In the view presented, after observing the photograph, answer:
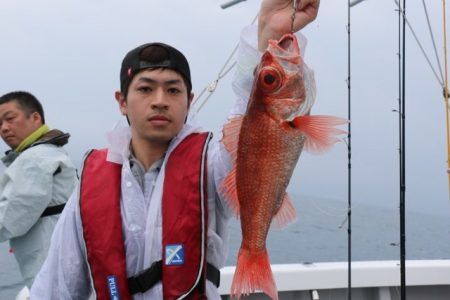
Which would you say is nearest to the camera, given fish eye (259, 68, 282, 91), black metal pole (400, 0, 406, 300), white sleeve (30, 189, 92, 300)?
fish eye (259, 68, 282, 91)

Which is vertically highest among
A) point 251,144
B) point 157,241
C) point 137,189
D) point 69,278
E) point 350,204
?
point 251,144

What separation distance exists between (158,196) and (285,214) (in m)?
0.75

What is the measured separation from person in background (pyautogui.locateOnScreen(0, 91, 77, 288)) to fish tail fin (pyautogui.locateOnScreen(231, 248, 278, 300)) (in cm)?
261

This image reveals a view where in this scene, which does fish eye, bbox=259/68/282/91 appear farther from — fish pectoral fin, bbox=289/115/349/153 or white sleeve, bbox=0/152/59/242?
white sleeve, bbox=0/152/59/242

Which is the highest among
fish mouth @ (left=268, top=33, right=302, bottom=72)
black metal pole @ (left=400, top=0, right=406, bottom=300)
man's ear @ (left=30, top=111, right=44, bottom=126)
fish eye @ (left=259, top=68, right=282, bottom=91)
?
fish mouth @ (left=268, top=33, right=302, bottom=72)

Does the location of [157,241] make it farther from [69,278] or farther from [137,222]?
[69,278]

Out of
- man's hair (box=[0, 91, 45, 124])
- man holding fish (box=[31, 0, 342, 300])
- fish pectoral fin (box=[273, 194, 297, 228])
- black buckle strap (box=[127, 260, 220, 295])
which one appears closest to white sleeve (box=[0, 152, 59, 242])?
man's hair (box=[0, 91, 45, 124])

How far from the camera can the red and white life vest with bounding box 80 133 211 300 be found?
2.25 meters

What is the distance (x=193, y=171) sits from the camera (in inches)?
92.1

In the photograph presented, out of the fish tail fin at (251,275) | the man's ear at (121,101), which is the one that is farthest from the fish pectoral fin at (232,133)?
the man's ear at (121,101)

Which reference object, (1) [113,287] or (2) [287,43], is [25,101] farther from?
(2) [287,43]

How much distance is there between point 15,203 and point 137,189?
1.92 m

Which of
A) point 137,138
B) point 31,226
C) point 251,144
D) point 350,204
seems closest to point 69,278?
point 137,138

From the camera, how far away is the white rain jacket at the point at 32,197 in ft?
12.5
